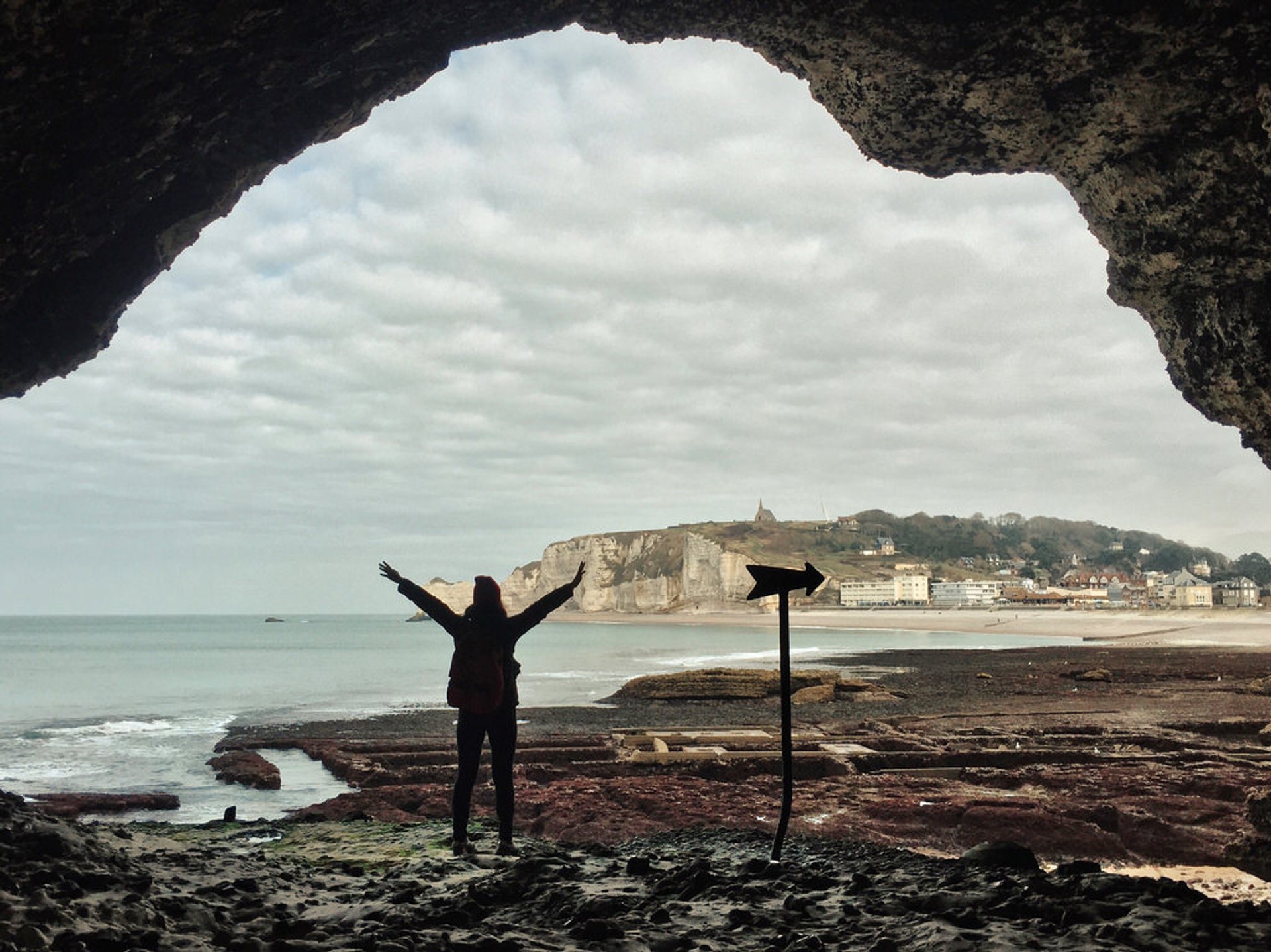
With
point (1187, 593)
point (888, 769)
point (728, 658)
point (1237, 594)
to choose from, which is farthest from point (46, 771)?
point (1187, 593)

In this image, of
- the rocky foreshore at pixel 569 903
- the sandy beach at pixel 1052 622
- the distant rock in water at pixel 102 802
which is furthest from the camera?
the sandy beach at pixel 1052 622

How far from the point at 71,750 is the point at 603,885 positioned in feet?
55.3

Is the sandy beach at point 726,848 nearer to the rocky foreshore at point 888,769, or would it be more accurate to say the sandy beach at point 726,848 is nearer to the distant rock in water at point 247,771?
the rocky foreshore at point 888,769

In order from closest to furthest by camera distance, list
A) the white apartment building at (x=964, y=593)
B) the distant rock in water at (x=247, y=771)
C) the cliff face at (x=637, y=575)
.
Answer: the distant rock in water at (x=247, y=771)
the white apartment building at (x=964, y=593)
the cliff face at (x=637, y=575)

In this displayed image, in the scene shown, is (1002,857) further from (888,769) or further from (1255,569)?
(1255,569)

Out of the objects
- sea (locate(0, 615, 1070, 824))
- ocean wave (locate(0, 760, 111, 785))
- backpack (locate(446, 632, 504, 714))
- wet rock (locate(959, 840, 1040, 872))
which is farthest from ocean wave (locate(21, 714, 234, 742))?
wet rock (locate(959, 840, 1040, 872))

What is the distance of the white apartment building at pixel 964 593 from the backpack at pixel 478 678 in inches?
4805

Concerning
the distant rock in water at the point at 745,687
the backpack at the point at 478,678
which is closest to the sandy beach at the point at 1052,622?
the distant rock in water at the point at 745,687

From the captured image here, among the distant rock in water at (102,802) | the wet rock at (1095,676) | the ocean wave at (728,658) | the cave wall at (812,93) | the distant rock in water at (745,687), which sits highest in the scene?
the cave wall at (812,93)

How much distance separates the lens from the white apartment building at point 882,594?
120 meters

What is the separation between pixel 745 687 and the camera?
21891 mm

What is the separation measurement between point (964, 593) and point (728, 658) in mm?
88441

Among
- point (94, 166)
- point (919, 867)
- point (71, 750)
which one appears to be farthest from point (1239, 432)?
point (71, 750)

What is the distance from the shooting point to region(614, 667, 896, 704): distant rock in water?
20.6 m
